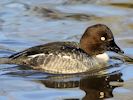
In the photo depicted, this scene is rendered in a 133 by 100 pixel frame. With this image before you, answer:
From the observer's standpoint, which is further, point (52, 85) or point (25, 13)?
point (25, 13)

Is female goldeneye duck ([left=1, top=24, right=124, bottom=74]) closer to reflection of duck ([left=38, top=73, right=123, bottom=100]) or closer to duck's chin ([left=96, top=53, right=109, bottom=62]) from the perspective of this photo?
duck's chin ([left=96, top=53, right=109, bottom=62])

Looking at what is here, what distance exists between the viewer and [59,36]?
14219 mm

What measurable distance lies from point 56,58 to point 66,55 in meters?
0.19

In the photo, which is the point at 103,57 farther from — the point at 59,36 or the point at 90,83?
the point at 59,36

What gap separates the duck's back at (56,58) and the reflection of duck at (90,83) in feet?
0.96

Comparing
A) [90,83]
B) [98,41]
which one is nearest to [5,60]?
[98,41]

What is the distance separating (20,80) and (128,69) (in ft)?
6.70

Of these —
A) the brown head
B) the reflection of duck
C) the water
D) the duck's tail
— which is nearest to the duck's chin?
the brown head

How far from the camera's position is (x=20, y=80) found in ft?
37.1

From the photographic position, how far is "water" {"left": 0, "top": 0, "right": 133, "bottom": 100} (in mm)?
10594

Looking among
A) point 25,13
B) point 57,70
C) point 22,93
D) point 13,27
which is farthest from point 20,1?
point 22,93

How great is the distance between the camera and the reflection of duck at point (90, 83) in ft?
34.5

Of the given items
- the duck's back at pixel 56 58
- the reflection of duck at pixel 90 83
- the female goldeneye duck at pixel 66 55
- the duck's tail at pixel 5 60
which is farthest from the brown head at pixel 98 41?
the duck's tail at pixel 5 60

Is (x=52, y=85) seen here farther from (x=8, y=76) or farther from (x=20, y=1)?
(x=20, y=1)
